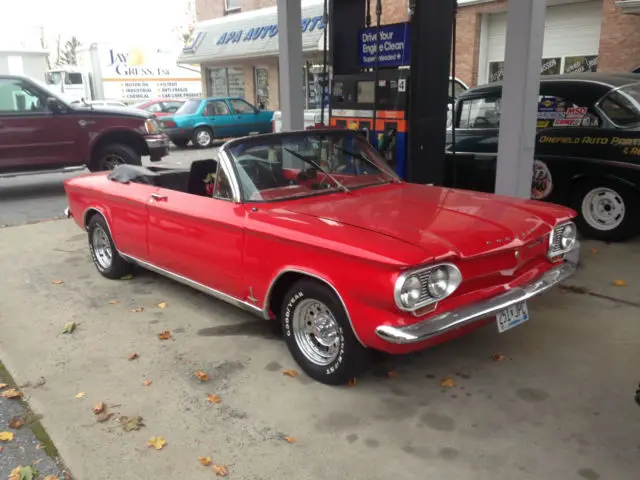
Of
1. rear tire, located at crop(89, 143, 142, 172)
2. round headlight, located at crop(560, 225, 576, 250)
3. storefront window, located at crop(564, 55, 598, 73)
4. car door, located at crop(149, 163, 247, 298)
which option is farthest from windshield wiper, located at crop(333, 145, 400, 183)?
storefront window, located at crop(564, 55, 598, 73)

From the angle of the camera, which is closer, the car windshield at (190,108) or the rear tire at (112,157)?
the rear tire at (112,157)

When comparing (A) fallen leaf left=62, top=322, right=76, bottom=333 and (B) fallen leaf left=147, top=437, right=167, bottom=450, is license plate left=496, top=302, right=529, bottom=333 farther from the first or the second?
(A) fallen leaf left=62, top=322, right=76, bottom=333

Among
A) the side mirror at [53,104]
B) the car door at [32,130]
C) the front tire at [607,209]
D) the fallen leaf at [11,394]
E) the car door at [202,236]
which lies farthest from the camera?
the side mirror at [53,104]

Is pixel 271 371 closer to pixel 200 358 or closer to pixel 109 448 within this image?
pixel 200 358

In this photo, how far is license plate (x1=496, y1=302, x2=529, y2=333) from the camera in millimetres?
3369

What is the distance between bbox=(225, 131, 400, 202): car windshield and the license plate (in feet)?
4.88

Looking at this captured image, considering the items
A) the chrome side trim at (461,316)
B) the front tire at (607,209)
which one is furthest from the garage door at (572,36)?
the chrome side trim at (461,316)

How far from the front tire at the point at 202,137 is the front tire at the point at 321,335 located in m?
15.1

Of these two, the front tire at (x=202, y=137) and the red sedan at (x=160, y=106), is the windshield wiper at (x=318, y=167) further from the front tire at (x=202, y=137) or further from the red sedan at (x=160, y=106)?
the red sedan at (x=160, y=106)

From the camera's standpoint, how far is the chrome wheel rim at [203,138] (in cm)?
1802

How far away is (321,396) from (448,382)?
0.80m

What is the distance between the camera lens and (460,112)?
25.7 ft

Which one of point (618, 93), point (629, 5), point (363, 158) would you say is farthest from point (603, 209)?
point (629, 5)

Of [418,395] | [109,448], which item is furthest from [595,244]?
[109,448]
